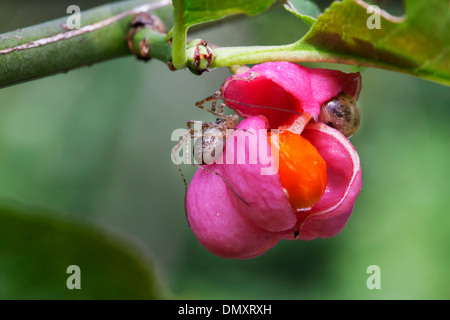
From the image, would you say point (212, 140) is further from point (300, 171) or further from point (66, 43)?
point (66, 43)

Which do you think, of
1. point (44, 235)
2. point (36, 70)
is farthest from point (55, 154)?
point (36, 70)

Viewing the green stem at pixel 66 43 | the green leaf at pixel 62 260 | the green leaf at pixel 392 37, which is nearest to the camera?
the green leaf at pixel 392 37

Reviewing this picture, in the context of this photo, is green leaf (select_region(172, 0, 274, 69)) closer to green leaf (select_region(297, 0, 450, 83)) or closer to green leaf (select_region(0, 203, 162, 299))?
green leaf (select_region(297, 0, 450, 83))

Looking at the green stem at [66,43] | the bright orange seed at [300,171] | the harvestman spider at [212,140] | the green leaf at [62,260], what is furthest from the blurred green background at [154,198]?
the bright orange seed at [300,171]

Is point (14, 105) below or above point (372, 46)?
above

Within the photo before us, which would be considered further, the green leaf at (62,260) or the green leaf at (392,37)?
the green leaf at (62,260)

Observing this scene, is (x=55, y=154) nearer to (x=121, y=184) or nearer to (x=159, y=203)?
(x=121, y=184)

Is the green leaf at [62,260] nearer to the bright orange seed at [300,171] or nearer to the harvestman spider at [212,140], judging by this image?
the harvestman spider at [212,140]
